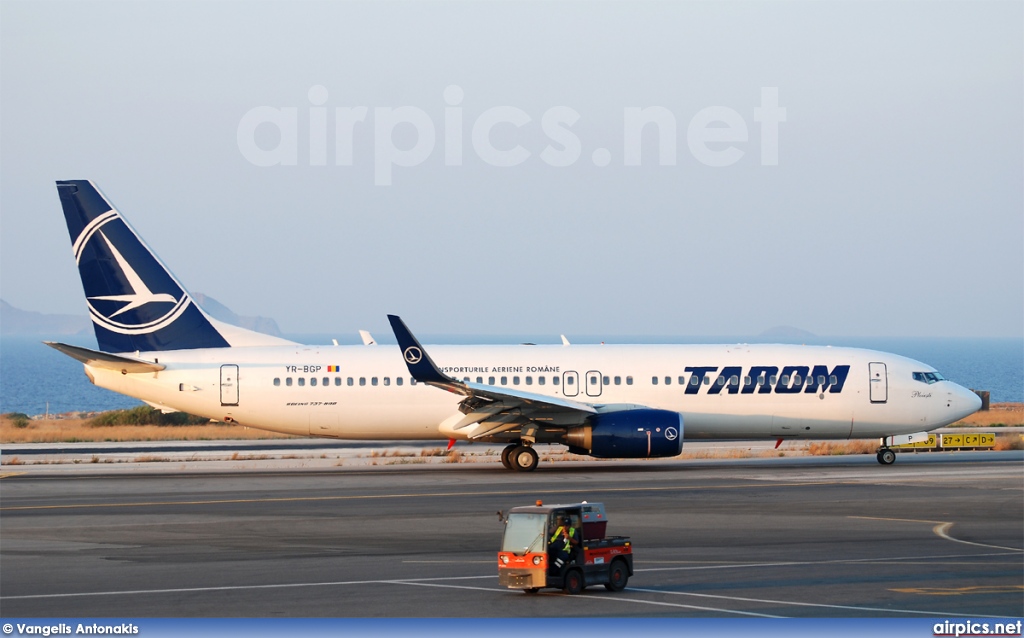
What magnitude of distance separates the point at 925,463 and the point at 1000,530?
51.3 feet

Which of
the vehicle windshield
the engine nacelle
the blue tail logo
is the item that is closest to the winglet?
the engine nacelle

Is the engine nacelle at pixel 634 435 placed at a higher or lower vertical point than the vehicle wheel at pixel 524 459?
higher

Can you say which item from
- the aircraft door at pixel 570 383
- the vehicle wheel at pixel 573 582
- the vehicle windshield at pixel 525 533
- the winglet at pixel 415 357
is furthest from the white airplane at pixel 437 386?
the vehicle wheel at pixel 573 582

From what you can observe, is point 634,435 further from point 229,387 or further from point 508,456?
point 229,387

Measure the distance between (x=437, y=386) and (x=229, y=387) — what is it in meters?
6.69

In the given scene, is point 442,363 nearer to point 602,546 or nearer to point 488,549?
point 488,549

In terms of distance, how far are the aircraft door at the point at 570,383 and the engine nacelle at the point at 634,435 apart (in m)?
2.06

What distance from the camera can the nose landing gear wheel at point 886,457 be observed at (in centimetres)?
3791

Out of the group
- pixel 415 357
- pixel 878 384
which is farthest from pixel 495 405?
pixel 878 384

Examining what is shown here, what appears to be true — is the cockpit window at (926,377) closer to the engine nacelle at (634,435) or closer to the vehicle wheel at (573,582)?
the engine nacelle at (634,435)

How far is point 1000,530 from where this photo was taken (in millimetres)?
23406

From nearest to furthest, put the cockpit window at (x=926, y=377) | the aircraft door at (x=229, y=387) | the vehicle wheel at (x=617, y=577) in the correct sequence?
the vehicle wheel at (x=617, y=577), the aircraft door at (x=229, y=387), the cockpit window at (x=926, y=377)

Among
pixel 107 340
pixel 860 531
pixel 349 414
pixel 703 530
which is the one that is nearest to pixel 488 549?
pixel 703 530

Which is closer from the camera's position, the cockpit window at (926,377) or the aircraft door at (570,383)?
the aircraft door at (570,383)
